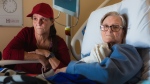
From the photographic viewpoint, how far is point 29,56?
65.5 inches

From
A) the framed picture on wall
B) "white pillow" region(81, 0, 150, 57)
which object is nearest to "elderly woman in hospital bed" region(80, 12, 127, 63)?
"white pillow" region(81, 0, 150, 57)

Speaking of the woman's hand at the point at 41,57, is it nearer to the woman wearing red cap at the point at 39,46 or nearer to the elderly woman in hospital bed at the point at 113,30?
the woman wearing red cap at the point at 39,46

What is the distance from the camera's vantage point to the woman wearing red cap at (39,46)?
168cm

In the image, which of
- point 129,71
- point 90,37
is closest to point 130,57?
point 129,71

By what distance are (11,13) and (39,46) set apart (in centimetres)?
57

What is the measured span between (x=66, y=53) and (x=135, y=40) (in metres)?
0.76

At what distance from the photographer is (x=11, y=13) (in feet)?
7.14

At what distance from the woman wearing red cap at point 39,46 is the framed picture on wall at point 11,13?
1.36ft

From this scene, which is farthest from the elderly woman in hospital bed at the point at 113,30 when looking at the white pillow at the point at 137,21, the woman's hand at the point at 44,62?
the woman's hand at the point at 44,62

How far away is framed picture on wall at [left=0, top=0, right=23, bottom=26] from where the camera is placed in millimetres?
2145

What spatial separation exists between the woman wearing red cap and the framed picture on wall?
415 mm

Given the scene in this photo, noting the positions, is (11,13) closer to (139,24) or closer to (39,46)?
(39,46)

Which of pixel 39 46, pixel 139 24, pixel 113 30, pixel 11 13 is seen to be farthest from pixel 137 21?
pixel 11 13

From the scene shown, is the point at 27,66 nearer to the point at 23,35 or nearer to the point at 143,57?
the point at 23,35
